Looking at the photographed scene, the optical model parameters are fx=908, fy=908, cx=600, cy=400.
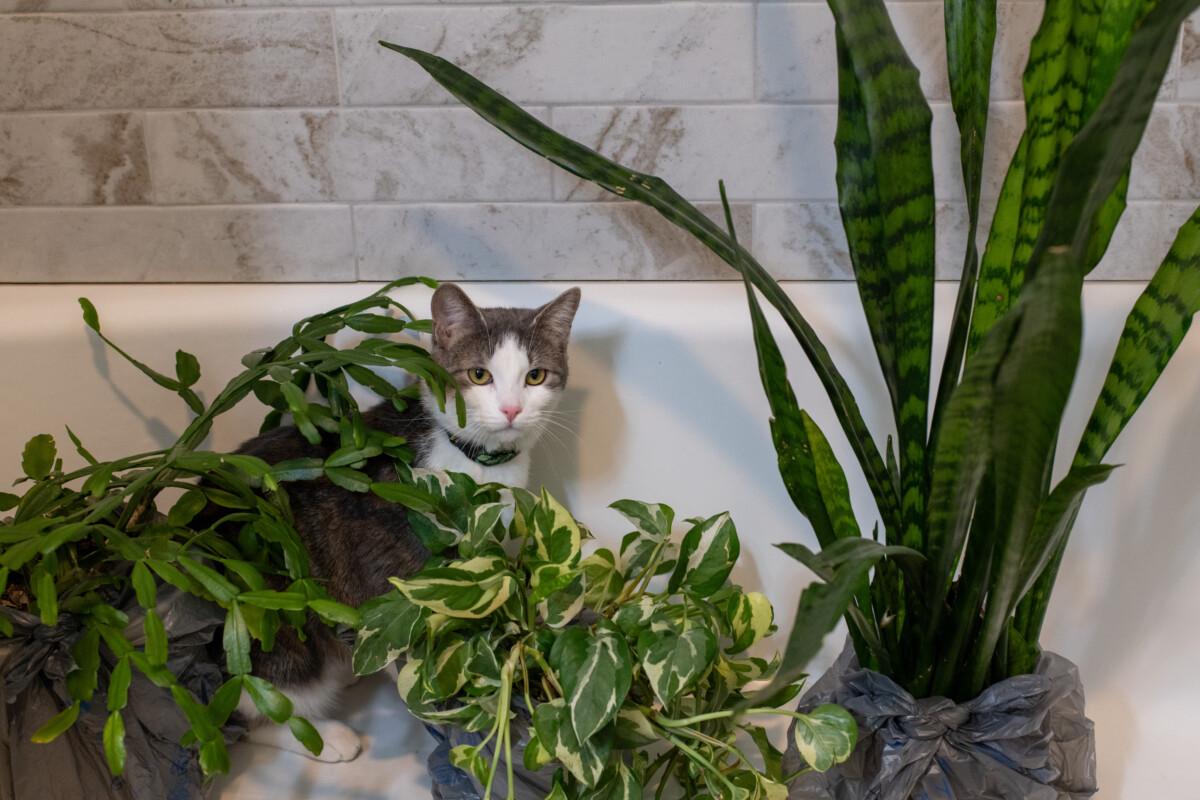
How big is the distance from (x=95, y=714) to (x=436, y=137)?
0.74 m

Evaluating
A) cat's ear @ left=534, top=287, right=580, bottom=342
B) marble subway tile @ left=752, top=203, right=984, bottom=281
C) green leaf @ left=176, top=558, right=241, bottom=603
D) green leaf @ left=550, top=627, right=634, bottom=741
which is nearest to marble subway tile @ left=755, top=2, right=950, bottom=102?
marble subway tile @ left=752, top=203, right=984, bottom=281

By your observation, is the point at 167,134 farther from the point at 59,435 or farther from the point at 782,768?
the point at 782,768

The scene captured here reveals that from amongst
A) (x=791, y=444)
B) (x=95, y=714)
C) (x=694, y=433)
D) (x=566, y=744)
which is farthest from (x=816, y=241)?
(x=95, y=714)

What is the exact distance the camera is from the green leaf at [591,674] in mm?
677

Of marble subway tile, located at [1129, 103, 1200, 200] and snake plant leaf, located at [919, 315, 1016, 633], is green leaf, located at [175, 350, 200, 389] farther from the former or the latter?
marble subway tile, located at [1129, 103, 1200, 200]

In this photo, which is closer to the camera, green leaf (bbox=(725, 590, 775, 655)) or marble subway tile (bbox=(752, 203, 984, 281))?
green leaf (bbox=(725, 590, 775, 655))

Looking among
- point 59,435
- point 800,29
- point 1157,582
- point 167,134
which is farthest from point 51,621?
point 1157,582

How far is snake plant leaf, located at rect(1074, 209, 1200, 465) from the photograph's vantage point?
26.9 inches

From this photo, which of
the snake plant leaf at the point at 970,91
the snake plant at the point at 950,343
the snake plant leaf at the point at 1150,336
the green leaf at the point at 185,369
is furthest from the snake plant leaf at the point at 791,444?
the green leaf at the point at 185,369

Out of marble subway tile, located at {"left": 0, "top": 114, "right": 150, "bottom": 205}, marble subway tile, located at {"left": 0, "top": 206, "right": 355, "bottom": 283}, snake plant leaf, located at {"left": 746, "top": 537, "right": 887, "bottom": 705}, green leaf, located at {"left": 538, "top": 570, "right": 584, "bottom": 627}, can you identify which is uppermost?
marble subway tile, located at {"left": 0, "top": 114, "right": 150, "bottom": 205}

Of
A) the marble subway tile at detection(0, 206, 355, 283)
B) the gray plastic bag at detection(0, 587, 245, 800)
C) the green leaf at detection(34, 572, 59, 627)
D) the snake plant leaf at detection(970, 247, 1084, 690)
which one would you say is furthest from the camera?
the marble subway tile at detection(0, 206, 355, 283)

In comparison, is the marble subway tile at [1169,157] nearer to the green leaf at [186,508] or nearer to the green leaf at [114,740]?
the green leaf at [186,508]

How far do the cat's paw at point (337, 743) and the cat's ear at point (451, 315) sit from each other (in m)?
0.47

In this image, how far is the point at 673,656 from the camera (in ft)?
2.31
